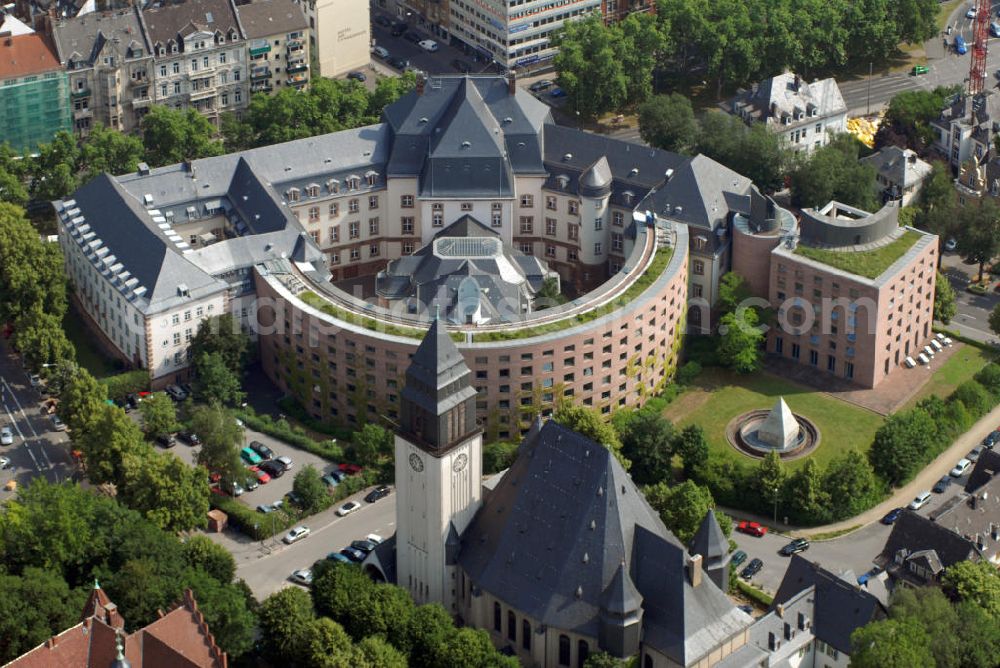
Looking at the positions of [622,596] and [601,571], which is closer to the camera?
[622,596]

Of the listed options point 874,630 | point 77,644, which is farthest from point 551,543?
point 77,644

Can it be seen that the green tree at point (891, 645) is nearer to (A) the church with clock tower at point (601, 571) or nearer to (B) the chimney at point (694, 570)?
(A) the church with clock tower at point (601, 571)

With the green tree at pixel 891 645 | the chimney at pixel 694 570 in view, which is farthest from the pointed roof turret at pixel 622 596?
the green tree at pixel 891 645

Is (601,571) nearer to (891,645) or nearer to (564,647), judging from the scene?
(564,647)

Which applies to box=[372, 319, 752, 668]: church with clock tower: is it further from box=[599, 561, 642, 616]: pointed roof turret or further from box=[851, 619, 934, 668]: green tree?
box=[851, 619, 934, 668]: green tree

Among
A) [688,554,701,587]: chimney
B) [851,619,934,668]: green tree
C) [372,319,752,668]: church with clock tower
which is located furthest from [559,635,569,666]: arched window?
[851,619,934,668]: green tree

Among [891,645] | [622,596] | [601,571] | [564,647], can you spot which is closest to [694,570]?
[622,596]
